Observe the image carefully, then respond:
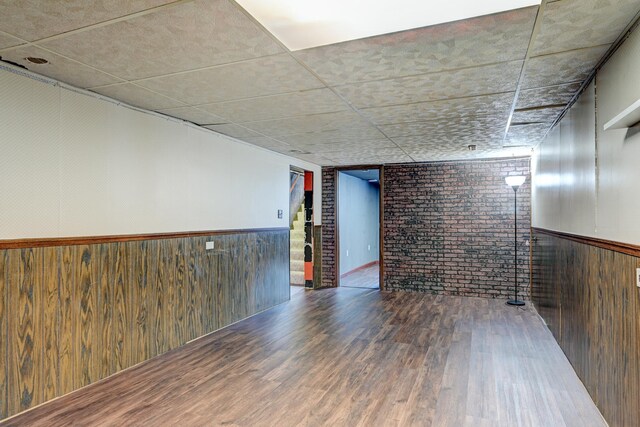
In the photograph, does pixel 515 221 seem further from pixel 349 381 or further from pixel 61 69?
pixel 61 69

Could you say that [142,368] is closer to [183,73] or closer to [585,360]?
[183,73]

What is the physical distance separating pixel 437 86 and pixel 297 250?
550cm

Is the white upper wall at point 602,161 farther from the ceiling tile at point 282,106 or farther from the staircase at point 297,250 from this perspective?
the staircase at point 297,250

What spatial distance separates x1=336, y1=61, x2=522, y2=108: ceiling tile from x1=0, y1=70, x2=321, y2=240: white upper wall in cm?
189

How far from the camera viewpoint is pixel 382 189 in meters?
7.12

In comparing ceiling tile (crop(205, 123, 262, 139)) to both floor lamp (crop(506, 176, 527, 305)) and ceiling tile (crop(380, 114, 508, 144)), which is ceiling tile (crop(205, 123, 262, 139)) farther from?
floor lamp (crop(506, 176, 527, 305))

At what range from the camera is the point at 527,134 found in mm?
4586

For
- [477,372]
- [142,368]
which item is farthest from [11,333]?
[477,372]

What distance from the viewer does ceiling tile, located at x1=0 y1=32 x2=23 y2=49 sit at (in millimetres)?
2114

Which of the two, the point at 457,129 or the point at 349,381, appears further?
the point at 457,129

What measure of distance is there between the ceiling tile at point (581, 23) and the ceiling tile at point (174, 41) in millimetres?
1431

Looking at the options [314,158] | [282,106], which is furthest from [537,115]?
[314,158]

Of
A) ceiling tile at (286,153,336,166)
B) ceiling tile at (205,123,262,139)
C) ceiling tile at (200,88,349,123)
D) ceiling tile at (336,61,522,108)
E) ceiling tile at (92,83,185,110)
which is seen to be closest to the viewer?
ceiling tile at (336,61,522,108)

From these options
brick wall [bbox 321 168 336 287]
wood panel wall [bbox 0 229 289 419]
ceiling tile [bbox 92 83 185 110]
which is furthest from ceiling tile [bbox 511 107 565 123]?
brick wall [bbox 321 168 336 287]
